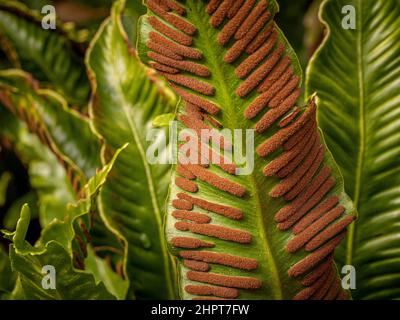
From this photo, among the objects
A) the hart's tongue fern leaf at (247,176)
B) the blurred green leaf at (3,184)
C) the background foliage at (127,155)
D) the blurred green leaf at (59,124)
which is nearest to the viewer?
the hart's tongue fern leaf at (247,176)

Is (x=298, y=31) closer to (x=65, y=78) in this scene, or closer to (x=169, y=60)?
(x=65, y=78)

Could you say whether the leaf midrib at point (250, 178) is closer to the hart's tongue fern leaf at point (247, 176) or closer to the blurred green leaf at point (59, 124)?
the hart's tongue fern leaf at point (247, 176)

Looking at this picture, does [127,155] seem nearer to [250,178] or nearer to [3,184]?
[250,178]

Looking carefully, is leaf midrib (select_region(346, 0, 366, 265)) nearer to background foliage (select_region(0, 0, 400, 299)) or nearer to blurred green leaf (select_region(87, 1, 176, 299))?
background foliage (select_region(0, 0, 400, 299))

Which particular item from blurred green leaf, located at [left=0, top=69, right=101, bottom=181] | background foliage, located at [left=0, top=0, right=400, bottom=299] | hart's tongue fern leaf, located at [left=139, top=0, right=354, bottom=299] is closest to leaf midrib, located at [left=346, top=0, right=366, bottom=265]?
background foliage, located at [left=0, top=0, right=400, bottom=299]

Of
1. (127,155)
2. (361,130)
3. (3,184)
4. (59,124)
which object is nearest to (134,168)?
(127,155)

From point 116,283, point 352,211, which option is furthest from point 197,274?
point 116,283

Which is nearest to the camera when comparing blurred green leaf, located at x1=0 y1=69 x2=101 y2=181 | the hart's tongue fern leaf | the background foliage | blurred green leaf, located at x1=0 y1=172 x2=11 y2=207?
the hart's tongue fern leaf

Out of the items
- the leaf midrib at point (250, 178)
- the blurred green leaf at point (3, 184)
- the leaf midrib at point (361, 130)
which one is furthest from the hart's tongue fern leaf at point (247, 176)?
the blurred green leaf at point (3, 184)

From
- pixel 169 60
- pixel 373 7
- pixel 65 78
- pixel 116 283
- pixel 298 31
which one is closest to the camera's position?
pixel 169 60
